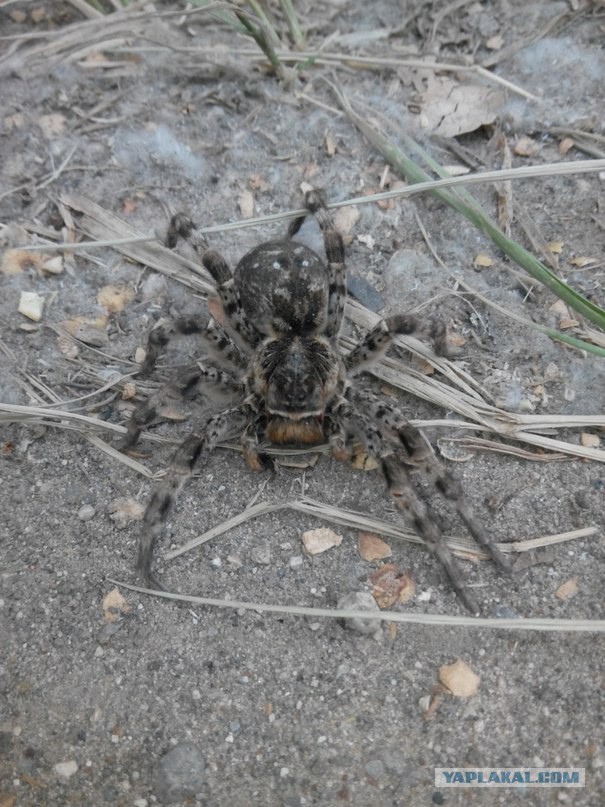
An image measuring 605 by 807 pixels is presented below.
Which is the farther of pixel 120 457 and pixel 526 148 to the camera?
pixel 526 148

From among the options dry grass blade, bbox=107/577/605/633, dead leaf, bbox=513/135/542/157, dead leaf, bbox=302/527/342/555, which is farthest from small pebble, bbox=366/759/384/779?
dead leaf, bbox=513/135/542/157

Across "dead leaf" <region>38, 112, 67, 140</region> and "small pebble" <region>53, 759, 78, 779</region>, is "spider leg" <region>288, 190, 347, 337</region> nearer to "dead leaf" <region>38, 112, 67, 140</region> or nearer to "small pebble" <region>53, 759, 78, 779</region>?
"dead leaf" <region>38, 112, 67, 140</region>

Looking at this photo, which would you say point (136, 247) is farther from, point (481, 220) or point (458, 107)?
point (458, 107)

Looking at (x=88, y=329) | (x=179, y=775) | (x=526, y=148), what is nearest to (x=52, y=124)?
(x=88, y=329)

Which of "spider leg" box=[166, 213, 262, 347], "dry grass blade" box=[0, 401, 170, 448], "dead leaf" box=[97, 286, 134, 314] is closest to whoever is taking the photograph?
"dry grass blade" box=[0, 401, 170, 448]

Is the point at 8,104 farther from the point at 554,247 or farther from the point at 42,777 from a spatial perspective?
the point at 42,777

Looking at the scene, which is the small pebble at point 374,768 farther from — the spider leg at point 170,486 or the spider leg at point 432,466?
the spider leg at point 170,486
